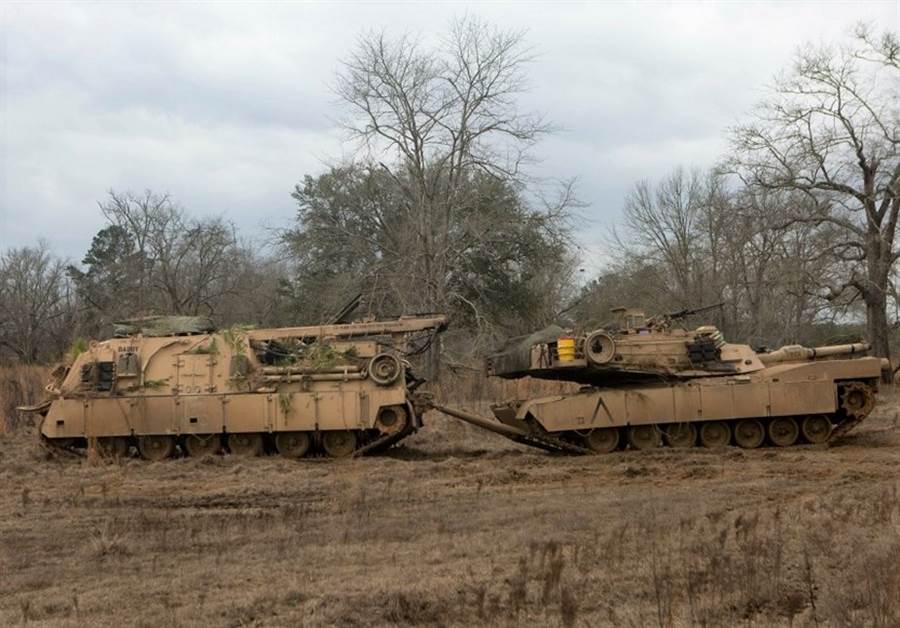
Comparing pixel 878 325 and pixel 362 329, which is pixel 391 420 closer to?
pixel 362 329

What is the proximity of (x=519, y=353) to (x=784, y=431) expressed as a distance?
4.80 meters

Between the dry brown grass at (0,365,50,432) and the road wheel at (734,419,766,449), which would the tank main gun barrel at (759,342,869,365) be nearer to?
the road wheel at (734,419,766,449)

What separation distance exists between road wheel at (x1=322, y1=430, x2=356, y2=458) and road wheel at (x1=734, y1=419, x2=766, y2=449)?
6.72m

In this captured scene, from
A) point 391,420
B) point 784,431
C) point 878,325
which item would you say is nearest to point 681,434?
point 784,431

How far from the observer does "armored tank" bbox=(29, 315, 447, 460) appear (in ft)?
57.9

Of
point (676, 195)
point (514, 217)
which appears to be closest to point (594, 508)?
point (514, 217)

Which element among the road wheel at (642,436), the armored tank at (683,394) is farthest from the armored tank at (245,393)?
the road wheel at (642,436)

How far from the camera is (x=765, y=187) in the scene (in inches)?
1243

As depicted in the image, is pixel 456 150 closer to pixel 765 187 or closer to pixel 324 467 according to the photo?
pixel 765 187

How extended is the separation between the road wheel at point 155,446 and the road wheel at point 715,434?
944 cm

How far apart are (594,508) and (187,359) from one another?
32.4 ft

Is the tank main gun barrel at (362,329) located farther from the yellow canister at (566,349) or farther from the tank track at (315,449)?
the yellow canister at (566,349)

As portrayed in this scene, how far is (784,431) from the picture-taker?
1739cm

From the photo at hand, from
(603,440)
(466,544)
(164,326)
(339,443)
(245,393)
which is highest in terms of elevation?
(164,326)
